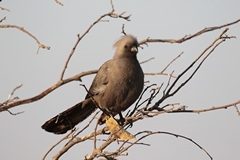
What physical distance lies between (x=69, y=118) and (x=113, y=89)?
0.73 m

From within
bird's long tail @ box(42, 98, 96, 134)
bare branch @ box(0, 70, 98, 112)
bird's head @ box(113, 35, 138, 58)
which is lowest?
bare branch @ box(0, 70, 98, 112)

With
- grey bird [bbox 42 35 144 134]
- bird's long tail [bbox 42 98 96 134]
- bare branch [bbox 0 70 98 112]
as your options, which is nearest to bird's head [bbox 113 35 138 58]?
grey bird [bbox 42 35 144 134]

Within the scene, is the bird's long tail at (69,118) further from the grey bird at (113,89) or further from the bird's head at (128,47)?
the bird's head at (128,47)

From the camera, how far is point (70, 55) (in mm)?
3305

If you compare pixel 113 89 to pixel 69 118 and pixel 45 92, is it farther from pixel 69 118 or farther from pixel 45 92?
pixel 45 92

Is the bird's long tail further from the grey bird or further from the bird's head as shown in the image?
the bird's head

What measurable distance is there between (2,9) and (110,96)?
204 cm

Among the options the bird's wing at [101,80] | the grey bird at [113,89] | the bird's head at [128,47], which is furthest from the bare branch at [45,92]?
the bird's head at [128,47]

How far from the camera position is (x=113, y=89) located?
5.30 m

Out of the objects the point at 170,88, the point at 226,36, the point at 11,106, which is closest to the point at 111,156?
the point at 11,106

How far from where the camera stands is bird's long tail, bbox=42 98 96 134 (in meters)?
5.10

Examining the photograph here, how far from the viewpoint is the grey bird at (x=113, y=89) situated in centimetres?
523

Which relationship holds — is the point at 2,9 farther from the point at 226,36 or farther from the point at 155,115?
the point at 226,36

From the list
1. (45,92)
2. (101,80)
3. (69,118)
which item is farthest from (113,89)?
(45,92)
